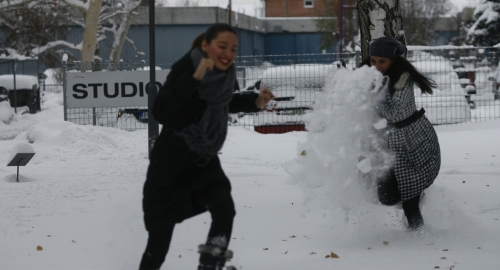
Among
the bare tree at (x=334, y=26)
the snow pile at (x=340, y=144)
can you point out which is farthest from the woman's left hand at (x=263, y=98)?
the bare tree at (x=334, y=26)

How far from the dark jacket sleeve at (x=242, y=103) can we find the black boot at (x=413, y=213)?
5.80 ft

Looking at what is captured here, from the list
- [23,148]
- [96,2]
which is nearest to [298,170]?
[23,148]

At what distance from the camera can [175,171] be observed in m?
4.03

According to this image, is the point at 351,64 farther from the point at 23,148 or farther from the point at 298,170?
the point at 298,170

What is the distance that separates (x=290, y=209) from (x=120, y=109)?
828cm

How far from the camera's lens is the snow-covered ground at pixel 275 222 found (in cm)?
513

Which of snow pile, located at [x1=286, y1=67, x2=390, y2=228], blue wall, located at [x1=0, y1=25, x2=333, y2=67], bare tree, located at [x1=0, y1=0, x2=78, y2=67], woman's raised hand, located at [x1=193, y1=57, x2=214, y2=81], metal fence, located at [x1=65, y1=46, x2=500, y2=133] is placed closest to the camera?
woman's raised hand, located at [x1=193, y1=57, x2=214, y2=81]

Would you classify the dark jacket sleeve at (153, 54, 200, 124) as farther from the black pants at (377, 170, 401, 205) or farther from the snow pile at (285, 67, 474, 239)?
the black pants at (377, 170, 401, 205)

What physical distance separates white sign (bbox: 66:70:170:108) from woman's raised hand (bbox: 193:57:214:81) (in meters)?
10.5

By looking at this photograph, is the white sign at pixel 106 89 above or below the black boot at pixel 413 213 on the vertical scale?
above

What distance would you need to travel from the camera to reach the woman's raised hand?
12.4 feet

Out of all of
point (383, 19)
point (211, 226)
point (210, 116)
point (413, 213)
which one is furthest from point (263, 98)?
point (383, 19)

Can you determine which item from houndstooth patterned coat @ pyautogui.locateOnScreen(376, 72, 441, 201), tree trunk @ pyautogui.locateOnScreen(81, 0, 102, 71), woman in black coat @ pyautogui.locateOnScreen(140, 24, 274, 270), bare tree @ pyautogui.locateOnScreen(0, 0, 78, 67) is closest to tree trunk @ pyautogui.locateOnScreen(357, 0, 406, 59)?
houndstooth patterned coat @ pyautogui.locateOnScreen(376, 72, 441, 201)

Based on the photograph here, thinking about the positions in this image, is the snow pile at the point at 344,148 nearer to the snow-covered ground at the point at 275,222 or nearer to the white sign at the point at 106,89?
the snow-covered ground at the point at 275,222
